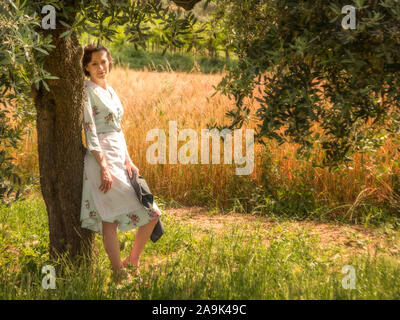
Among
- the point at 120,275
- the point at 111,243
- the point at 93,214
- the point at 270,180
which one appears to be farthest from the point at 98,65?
the point at 270,180

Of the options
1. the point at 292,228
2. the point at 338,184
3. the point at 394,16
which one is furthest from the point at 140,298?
the point at 338,184

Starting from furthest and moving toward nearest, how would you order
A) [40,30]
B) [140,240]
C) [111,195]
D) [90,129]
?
[140,240] < [111,195] < [90,129] < [40,30]

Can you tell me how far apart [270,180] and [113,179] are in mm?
3142

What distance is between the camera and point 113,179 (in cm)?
341

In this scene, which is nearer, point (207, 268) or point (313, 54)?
point (313, 54)

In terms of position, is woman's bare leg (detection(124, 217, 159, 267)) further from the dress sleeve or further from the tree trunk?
the dress sleeve

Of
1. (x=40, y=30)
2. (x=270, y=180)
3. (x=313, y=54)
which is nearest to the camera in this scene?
(x=313, y=54)

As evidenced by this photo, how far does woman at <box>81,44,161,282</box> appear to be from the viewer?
337 centimetres

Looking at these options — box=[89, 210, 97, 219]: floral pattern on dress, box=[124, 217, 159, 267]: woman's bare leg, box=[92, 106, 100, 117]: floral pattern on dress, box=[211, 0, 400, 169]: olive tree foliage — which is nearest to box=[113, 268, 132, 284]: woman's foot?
box=[124, 217, 159, 267]: woman's bare leg

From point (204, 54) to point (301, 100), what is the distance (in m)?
1.35

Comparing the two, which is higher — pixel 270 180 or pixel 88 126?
pixel 88 126

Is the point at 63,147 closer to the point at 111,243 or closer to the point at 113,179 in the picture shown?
the point at 113,179

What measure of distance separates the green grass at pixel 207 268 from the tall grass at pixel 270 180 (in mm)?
741
